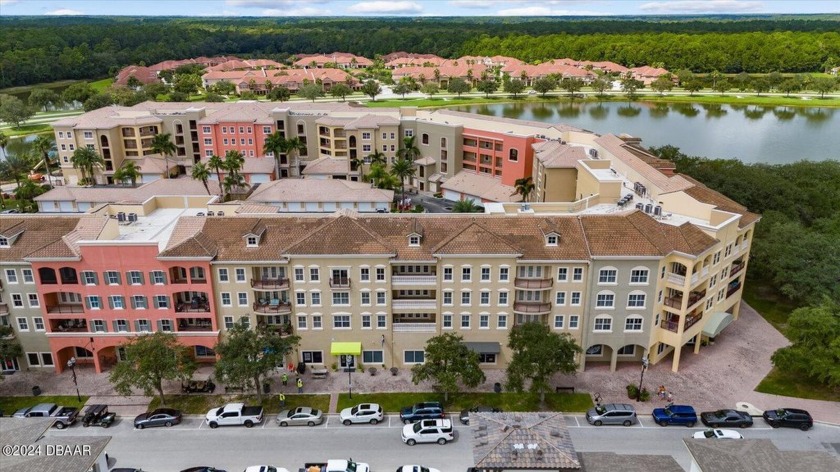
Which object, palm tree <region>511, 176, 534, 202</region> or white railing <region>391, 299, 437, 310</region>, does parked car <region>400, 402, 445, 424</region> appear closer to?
white railing <region>391, 299, 437, 310</region>

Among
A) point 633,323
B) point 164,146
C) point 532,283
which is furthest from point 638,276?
point 164,146

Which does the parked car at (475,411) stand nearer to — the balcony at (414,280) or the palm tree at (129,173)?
the balcony at (414,280)

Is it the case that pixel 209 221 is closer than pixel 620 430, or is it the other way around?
pixel 620 430

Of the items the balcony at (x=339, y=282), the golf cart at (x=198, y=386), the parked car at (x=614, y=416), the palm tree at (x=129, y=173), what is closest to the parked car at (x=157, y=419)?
the golf cart at (x=198, y=386)

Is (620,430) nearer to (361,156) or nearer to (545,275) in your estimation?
(545,275)

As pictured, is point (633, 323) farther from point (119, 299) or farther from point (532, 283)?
point (119, 299)

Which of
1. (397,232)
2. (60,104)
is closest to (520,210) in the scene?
(397,232)

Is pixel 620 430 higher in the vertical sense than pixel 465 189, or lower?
lower
